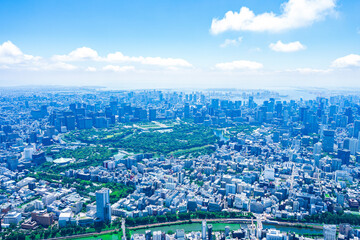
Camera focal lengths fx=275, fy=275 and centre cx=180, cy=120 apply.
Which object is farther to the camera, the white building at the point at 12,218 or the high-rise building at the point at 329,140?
the high-rise building at the point at 329,140

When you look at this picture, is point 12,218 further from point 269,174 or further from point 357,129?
point 357,129

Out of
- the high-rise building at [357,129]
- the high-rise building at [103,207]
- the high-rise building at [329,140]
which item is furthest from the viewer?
the high-rise building at [357,129]

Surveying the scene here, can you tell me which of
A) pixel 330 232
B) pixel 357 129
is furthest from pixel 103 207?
pixel 357 129

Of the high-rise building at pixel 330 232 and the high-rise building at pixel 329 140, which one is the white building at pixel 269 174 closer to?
the high-rise building at pixel 330 232

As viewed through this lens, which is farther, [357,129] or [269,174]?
[357,129]

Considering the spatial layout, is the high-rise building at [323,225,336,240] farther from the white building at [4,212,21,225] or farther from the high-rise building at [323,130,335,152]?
the high-rise building at [323,130,335,152]

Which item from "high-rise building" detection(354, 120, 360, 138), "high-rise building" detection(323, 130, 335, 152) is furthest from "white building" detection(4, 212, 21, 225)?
"high-rise building" detection(354, 120, 360, 138)

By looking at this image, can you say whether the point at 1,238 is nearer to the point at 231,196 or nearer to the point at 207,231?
the point at 207,231

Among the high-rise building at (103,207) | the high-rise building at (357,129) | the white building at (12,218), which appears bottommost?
the white building at (12,218)

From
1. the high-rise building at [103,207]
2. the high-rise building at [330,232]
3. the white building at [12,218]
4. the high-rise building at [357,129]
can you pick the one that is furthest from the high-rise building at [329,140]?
the white building at [12,218]

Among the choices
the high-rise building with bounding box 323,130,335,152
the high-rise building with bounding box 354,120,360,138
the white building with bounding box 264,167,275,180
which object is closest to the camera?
the white building with bounding box 264,167,275,180

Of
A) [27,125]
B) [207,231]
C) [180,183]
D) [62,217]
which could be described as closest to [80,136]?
[27,125]
